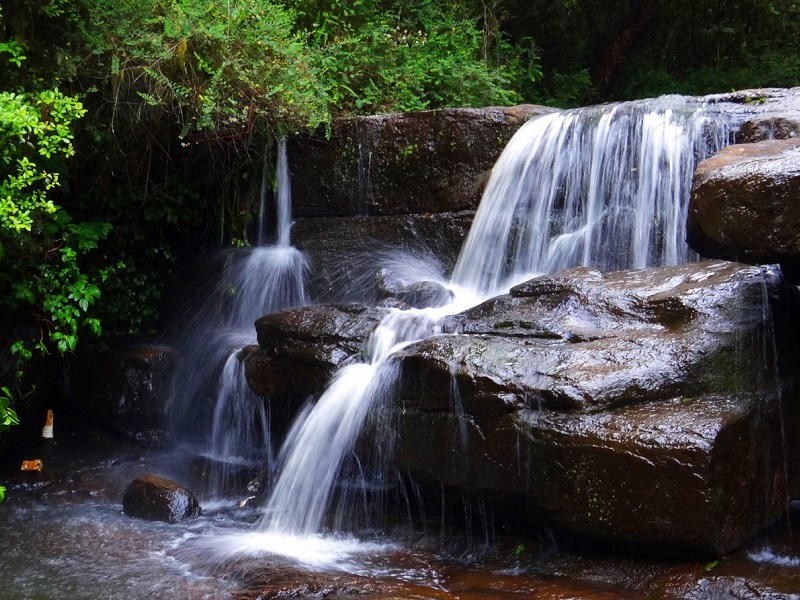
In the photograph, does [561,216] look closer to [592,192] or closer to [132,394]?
[592,192]

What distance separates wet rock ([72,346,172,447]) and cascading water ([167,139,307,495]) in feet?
0.66

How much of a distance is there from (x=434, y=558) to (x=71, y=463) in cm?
414

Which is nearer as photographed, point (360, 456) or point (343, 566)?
point (343, 566)

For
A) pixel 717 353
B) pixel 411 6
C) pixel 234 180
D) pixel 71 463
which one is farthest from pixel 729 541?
pixel 411 6

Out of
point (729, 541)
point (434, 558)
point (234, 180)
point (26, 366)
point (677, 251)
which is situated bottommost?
point (434, 558)

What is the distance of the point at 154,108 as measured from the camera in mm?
8055

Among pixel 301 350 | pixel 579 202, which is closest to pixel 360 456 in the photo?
pixel 301 350

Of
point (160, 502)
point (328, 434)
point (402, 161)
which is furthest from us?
point (402, 161)

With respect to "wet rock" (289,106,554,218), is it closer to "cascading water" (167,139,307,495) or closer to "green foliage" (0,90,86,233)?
"cascading water" (167,139,307,495)

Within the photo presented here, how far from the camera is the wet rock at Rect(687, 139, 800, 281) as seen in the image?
4.29 meters

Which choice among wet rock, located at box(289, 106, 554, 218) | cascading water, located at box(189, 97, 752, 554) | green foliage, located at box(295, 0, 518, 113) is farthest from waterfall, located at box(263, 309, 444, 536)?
green foliage, located at box(295, 0, 518, 113)

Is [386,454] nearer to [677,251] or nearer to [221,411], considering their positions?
[221,411]

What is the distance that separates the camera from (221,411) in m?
7.54

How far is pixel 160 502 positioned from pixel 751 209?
443 cm
